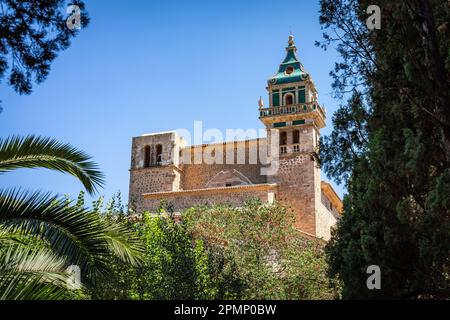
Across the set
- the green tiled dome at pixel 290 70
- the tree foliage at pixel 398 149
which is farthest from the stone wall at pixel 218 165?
the tree foliage at pixel 398 149

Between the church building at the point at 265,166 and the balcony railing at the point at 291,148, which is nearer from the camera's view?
the church building at the point at 265,166

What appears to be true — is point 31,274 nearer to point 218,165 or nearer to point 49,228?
A: point 49,228

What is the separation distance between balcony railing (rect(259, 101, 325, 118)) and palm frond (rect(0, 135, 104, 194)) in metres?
24.6

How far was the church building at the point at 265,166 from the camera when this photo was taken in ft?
95.1

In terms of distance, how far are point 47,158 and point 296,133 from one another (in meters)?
25.3

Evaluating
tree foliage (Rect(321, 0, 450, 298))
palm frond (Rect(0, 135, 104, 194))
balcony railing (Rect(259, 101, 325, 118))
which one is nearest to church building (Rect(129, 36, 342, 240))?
balcony railing (Rect(259, 101, 325, 118))

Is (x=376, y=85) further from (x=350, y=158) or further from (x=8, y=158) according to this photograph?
(x=8, y=158)

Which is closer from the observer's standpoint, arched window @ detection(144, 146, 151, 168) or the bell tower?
the bell tower

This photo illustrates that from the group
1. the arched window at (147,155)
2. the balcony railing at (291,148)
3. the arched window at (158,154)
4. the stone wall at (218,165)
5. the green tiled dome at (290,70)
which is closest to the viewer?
the balcony railing at (291,148)

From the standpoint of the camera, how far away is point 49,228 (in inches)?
242

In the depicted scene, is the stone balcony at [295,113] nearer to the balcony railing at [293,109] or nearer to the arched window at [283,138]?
the balcony railing at [293,109]

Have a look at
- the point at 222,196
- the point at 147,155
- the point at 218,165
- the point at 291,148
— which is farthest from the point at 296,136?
the point at 147,155

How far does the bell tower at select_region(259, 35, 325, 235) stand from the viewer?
29.0 metres

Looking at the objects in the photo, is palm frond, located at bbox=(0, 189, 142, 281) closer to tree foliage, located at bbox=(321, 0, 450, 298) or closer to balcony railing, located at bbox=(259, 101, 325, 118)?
tree foliage, located at bbox=(321, 0, 450, 298)
